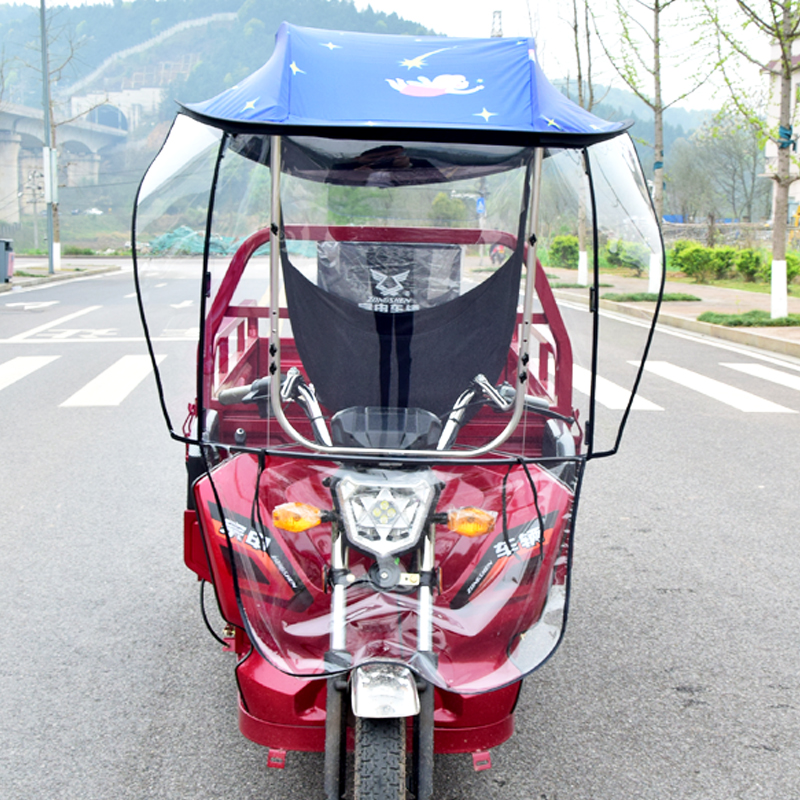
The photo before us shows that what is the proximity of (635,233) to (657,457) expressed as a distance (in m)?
4.27

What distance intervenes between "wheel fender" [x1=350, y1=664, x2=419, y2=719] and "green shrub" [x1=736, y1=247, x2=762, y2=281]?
2511cm

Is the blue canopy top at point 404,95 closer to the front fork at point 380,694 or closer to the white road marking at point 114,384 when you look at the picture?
the front fork at point 380,694

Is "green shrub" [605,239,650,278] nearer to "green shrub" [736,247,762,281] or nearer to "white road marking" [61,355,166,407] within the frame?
"white road marking" [61,355,166,407]

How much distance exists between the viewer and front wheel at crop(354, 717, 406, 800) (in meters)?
2.24

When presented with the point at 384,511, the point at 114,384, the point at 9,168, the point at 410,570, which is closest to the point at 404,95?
the point at 384,511

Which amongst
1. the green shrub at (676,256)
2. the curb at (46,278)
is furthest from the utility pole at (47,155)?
the green shrub at (676,256)

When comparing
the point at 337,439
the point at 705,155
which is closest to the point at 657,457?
the point at 337,439

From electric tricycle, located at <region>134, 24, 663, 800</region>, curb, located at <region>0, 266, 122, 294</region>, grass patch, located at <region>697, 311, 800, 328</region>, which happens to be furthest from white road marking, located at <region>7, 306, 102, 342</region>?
electric tricycle, located at <region>134, 24, 663, 800</region>

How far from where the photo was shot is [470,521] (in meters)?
2.72

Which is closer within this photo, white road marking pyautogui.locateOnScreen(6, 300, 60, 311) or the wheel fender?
the wheel fender

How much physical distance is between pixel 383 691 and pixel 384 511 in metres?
0.52

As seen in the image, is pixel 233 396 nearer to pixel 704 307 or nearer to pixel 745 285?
pixel 704 307

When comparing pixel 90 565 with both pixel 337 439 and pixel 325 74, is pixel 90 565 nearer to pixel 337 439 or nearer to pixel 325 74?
pixel 337 439

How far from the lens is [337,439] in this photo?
2.89 meters
